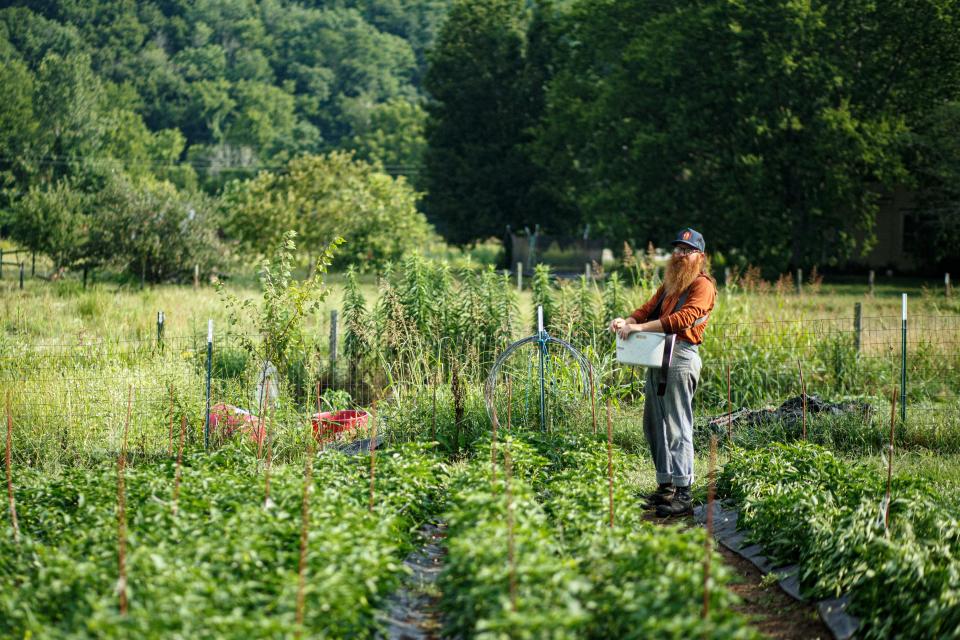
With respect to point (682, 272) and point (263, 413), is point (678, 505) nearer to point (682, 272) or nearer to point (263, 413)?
point (682, 272)

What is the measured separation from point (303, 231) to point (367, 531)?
23.7 meters

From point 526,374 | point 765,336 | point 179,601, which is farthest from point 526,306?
point 179,601

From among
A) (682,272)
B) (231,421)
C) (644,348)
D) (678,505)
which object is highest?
(682,272)

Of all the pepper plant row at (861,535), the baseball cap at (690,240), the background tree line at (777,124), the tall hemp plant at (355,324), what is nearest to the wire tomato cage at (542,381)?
the tall hemp plant at (355,324)

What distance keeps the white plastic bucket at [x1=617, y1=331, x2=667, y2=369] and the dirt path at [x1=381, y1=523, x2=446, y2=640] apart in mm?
1738

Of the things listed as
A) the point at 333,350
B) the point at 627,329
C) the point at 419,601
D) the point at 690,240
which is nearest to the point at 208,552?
the point at 419,601

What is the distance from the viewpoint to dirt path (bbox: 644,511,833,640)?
16.2 feet

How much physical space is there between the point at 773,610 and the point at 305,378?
6361mm

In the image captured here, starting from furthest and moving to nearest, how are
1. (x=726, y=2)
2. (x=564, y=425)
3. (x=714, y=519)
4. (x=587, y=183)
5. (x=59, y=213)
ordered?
(x=587, y=183) < (x=726, y=2) < (x=59, y=213) < (x=564, y=425) < (x=714, y=519)

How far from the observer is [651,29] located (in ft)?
96.8

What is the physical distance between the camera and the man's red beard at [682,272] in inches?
265

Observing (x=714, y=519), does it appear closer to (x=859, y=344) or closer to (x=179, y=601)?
(x=179, y=601)

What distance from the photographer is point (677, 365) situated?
6781 mm

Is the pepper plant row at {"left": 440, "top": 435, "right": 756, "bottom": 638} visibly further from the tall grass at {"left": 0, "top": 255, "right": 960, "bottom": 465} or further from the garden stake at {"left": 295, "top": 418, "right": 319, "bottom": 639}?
the tall grass at {"left": 0, "top": 255, "right": 960, "bottom": 465}
